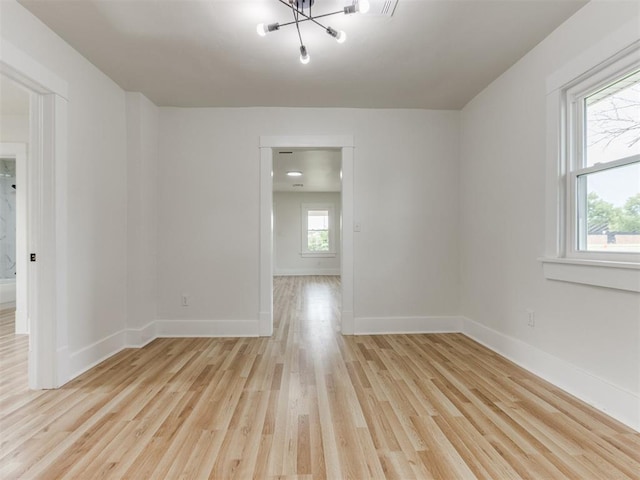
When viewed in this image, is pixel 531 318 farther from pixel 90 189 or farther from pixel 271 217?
Result: pixel 90 189

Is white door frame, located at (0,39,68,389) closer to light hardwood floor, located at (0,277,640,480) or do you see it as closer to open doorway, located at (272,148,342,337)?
light hardwood floor, located at (0,277,640,480)

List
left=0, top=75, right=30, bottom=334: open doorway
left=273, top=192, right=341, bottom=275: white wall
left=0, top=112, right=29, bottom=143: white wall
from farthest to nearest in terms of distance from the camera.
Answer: left=273, top=192, right=341, bottom=275: white wall
left=0, top=112, right=29, bottom=143: white wall
left=0, top=75, right=30, bottom=334: open doorway

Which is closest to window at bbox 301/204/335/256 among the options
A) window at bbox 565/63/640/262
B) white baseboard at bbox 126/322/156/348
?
white baseboard at bbox 126/322/156/348

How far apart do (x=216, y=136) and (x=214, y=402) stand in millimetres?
2734

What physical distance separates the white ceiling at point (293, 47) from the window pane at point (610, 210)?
1115mm

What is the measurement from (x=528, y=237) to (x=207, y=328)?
325 centimetres

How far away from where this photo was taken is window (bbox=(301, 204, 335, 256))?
10312mm

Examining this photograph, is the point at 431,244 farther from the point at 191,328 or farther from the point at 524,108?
the point at 191,328

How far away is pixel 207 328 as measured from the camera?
3.63 metres

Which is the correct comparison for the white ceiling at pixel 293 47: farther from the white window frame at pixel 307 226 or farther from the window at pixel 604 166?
the white window frame at pixel 307 226

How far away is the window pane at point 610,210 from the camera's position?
1929 millimetres

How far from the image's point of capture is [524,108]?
8.87 ft

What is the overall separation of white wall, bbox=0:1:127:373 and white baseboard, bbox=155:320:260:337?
0.48 m

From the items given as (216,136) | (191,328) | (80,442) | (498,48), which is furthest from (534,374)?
(216,136)
